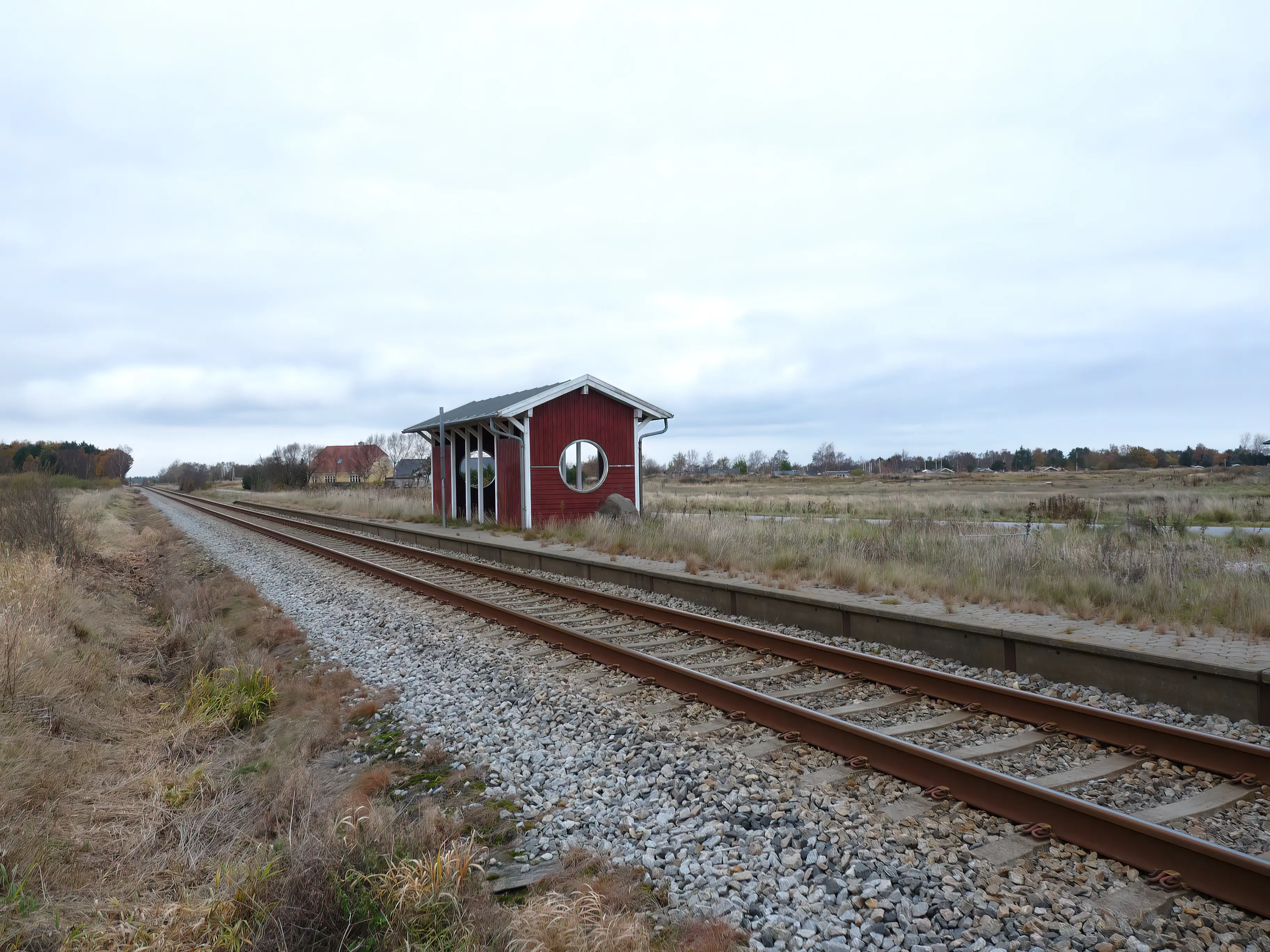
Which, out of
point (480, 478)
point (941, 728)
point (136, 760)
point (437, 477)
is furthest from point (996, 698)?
point (437, 477)

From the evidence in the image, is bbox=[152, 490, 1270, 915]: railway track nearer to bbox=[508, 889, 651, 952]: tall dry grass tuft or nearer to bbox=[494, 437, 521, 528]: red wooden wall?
bbox=[508, 889, 651, 952]: tall dry grass tuft

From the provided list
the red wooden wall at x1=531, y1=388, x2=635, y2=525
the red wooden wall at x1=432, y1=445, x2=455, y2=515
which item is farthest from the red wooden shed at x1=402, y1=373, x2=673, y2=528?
the red wooden wall at x1=432, y1=445, x2=455, y2=515

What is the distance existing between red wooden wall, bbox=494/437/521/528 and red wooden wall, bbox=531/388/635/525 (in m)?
0.38

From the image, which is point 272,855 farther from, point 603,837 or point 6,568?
point 6,568

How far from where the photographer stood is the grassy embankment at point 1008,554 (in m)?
8.17

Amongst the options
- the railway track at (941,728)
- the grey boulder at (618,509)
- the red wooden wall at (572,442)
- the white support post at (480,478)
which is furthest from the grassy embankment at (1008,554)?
the white support post at (480,478)

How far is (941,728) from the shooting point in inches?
209

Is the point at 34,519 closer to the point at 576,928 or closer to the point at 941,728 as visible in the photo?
the point at 576,928

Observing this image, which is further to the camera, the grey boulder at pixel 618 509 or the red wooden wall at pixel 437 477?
the red wooden wall at pixel 437 477

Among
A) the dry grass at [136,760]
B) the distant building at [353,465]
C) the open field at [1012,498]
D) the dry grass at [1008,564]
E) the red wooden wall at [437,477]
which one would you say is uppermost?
the distant building at [353,465]

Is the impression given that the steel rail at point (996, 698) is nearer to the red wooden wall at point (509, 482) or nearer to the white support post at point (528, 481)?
the white support post at point (528, 481)

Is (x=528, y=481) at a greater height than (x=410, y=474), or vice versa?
(x=410, y=474)

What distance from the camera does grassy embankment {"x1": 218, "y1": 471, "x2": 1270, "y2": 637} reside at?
8172 mm

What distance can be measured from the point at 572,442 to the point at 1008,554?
11785 mm
